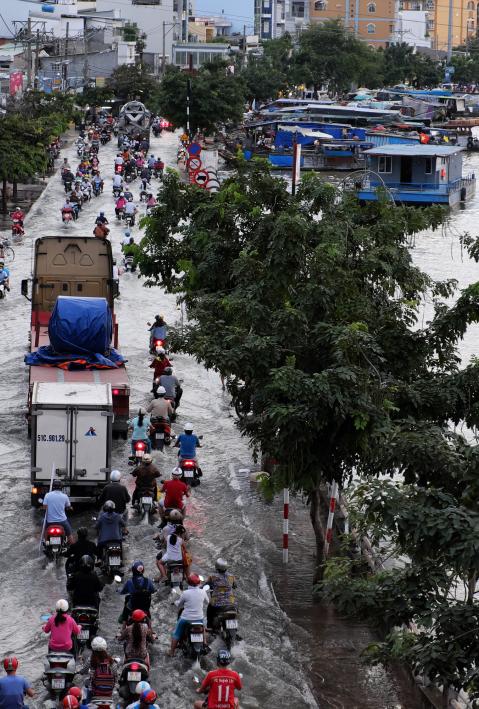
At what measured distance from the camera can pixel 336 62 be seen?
12975cm

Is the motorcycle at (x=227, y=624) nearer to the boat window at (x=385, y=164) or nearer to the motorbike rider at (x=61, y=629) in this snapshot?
the motorbike rider at (x=61, y=629)

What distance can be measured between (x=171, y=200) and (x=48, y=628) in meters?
10.7

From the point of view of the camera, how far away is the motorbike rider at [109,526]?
1623 centimetres

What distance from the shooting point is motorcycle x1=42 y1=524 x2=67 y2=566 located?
16.8m

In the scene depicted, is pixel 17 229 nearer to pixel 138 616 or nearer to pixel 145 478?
pixel 145 478

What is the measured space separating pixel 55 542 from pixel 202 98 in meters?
64.3

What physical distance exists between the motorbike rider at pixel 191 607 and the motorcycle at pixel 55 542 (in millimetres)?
2886

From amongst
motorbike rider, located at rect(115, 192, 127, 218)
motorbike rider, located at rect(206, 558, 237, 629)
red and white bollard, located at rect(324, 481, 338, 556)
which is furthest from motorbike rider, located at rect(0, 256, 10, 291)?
motorbike rider, located at rect(206, 558, 237, 629)

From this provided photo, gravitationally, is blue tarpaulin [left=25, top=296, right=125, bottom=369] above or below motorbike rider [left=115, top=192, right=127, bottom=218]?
above

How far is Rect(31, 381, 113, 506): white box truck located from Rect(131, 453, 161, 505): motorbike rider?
1.32 ft

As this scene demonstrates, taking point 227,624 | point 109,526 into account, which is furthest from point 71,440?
point 227,624

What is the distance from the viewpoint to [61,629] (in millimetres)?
13312

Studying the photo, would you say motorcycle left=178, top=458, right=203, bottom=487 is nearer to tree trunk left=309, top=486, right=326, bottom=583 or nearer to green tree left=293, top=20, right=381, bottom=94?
tree trunk left=309, top=486, right=326, bottom=583

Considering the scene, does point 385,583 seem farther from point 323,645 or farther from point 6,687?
point 323,645
